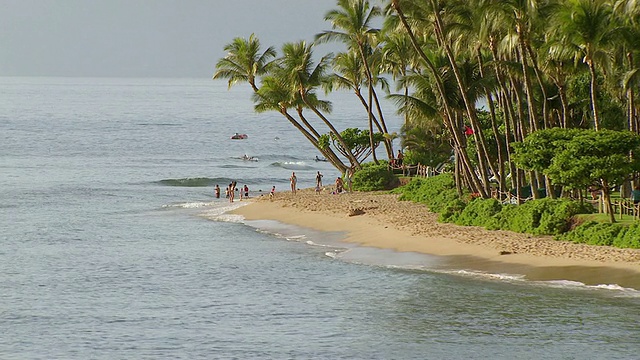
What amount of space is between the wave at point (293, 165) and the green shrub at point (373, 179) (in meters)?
37.4

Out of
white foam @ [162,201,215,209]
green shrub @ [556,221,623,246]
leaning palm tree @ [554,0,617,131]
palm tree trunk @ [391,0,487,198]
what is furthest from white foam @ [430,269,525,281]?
white foam @ [162,201,215,209]

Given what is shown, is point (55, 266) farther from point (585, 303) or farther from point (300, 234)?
point (585, 303)

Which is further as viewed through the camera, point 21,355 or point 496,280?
point 496,280

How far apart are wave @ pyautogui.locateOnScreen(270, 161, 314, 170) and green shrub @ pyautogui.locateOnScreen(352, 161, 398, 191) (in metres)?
37.4

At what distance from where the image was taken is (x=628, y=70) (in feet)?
137

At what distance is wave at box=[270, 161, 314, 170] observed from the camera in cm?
9838

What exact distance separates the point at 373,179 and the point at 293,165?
41505mm

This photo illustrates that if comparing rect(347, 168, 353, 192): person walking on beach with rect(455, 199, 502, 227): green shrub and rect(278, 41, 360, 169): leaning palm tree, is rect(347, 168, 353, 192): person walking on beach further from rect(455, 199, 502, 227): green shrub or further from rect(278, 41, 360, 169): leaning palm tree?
rect(455, 199, 502, 227): green shrub

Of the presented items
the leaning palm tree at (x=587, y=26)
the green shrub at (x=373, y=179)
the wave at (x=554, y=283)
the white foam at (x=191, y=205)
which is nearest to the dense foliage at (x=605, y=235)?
the wave at (x=554, y=283)

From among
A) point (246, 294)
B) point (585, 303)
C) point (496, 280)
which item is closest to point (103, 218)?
point (246, 294)

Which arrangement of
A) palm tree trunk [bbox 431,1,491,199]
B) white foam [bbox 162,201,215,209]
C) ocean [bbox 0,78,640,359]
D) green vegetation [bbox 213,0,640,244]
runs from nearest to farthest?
ocean [bbox 0,78,640,359] → green vegetation [bbox 213,0,640,244] → palm tree trunk [bbox 431,1,491,199] → white foam [bbox 162,201,215,209]

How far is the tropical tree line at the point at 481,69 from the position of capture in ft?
129

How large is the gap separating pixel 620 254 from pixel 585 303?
411cm

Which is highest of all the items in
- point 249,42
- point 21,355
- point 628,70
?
point 249,42
